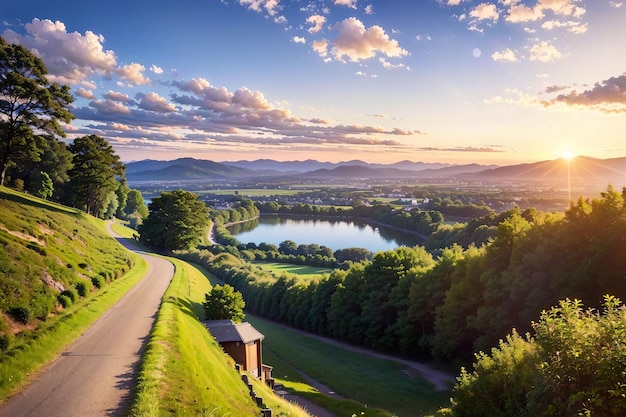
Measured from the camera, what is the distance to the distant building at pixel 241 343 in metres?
27.2

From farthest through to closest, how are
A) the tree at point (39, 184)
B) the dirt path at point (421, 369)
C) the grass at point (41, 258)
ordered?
1. the tree at point (39, 184)
2. the dirt path at point (421, 369)
3. the grass at point (41, 258)

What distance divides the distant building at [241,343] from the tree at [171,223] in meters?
48.3

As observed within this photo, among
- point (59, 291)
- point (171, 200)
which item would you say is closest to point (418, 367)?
point (59, 291)

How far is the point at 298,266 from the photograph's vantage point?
3991 inches

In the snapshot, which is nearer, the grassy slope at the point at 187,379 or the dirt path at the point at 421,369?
the grassy slope at the point at 187,379

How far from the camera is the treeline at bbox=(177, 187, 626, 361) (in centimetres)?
2933

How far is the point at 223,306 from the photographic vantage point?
3250cm

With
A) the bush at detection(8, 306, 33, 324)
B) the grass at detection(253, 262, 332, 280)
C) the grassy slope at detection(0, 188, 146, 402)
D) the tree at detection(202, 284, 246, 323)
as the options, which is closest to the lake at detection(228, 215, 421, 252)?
the grass at detection(253, 262, 332, 280)

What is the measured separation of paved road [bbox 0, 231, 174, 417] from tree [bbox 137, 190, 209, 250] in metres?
50.9

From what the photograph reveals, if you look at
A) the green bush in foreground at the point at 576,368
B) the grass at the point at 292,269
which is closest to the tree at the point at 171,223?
the grass at the point at 292,269

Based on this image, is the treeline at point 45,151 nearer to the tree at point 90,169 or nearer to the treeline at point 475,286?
the tree at point 90,169

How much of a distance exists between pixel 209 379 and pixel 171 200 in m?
62.9

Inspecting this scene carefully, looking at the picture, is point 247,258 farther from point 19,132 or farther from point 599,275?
point 599,275

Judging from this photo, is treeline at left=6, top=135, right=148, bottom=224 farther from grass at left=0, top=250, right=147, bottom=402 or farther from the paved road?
the paved road
